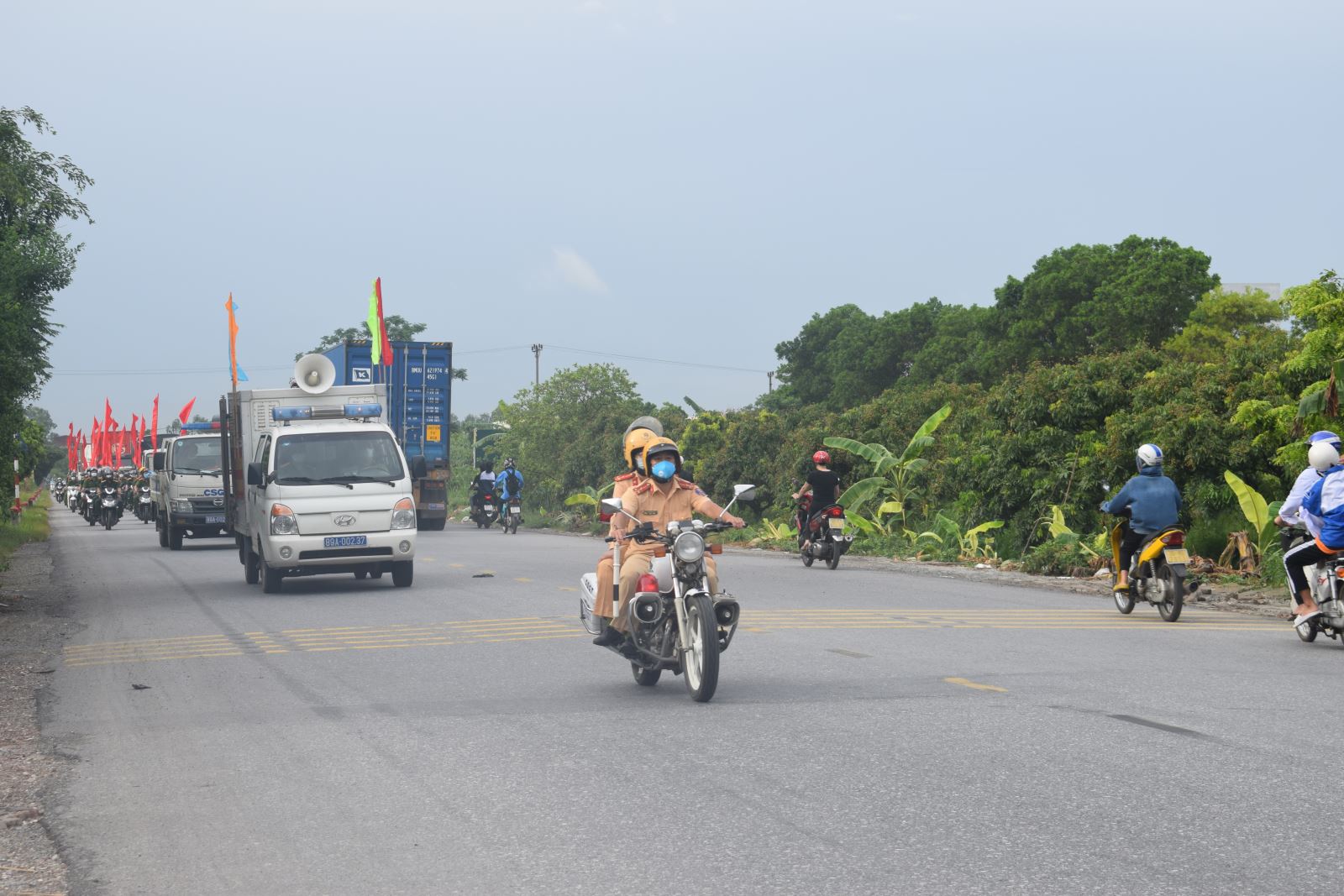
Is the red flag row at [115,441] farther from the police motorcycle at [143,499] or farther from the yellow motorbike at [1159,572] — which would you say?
the yellow motorbike at [1159,572]

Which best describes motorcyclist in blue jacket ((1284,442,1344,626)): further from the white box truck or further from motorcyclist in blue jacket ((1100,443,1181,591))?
the white box truck

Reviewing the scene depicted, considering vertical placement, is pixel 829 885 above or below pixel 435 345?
below

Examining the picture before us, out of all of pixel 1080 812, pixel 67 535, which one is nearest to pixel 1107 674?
pixel 1080 812

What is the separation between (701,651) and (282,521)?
10210mm

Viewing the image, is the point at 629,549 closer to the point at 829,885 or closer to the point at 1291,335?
the point at 829,885

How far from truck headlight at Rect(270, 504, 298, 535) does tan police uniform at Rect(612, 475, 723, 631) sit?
913cm

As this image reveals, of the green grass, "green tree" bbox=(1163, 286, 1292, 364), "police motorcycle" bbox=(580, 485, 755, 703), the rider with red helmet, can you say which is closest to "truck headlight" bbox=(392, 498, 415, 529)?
the rider with red helmet

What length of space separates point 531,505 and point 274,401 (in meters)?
26.8

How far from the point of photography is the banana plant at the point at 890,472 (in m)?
25.6

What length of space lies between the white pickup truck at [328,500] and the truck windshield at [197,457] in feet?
36.2

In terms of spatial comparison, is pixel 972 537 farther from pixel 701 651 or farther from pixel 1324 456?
pixel 701 651

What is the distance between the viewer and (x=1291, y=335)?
1908cm

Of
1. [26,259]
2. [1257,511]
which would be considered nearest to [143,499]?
[26,259]

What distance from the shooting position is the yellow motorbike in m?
13.5
